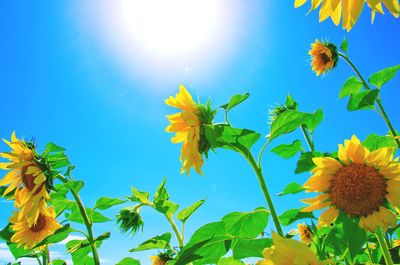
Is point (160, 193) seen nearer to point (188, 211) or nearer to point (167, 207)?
point (167, 207)

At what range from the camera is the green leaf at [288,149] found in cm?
210

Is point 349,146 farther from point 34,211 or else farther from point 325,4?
point 34,211

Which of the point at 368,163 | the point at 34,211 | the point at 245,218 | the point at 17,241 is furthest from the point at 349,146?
the point at 17,241

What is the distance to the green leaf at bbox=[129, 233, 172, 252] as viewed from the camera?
2055 millimetres

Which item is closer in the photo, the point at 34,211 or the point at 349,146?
the point at 349,146

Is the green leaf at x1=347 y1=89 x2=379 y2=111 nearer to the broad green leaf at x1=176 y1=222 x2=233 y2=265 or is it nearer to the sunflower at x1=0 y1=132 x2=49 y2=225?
the broad green leaf at x1=176 y1=222 x2=233 y2=265

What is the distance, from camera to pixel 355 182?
173cm

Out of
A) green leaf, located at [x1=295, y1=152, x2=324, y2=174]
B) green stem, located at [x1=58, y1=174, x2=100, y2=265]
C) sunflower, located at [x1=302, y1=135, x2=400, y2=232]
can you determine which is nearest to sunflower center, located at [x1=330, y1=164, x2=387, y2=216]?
sunflower, located at [x1=302, y1=135, x2=400, y2=232]

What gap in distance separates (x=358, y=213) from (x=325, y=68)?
3.42 m

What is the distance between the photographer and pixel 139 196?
2.34 m

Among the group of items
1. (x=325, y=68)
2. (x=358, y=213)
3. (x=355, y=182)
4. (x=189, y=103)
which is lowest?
(x=358, y=213)

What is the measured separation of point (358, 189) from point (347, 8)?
0.92 m

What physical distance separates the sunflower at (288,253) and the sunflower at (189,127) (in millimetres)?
751

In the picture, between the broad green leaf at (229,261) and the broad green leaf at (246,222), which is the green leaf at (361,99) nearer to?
the broad green leaf at (246,222)
